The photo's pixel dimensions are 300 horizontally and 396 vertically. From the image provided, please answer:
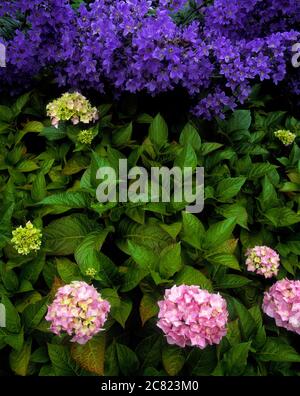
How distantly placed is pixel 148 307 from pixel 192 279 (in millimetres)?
195

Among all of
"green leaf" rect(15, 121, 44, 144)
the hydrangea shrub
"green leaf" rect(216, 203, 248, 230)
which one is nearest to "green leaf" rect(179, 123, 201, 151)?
the hydrangea shrub

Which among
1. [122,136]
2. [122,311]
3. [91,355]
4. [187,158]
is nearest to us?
[91,355]

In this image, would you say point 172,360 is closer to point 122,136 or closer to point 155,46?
point 122,136

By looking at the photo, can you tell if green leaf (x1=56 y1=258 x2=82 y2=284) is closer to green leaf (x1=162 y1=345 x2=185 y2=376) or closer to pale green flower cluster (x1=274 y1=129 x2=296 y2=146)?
green leaf (x1=162 y1=345 x2=185 y2=376)

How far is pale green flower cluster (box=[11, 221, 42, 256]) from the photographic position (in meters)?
1.82

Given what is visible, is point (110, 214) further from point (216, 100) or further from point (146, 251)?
point (216, 100)

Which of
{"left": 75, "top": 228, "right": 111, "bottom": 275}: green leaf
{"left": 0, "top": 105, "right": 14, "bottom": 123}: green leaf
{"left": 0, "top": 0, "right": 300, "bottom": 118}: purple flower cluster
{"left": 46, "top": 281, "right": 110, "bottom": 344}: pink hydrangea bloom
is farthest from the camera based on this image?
{"left": 0, "top": 105, "right": 14, "bottom": 123}: green leaf

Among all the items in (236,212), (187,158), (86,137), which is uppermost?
(86,137)

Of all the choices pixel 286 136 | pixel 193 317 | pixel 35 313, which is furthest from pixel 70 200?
pixel 286 136

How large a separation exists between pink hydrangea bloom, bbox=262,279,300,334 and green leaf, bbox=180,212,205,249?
344 mm

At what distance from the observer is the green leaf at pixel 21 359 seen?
1704 mm

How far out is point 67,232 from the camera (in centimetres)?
204

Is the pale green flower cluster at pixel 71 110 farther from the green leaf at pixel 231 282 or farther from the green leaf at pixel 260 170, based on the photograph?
the green leaf at pixel 231 282
